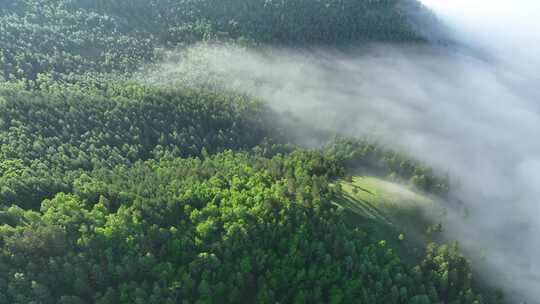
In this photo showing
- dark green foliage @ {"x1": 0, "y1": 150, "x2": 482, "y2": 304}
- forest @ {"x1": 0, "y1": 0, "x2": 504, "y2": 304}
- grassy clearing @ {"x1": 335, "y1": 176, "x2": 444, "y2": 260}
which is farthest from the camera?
grassy clearing @ {"x1": 335, "y1": 176, "x2": 444, "y2": 260}

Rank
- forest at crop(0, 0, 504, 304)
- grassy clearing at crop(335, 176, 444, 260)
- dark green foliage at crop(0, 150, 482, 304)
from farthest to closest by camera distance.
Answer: grassy clearing at crop(335, 176, 444, 260)
forest at crop(0, 0, 504, 304)
dark green foliage at crop(0, 150, 482, 304)

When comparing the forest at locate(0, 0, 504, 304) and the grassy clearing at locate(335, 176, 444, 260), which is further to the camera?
the grassy clearing at locate(335, 176, 444, 260)

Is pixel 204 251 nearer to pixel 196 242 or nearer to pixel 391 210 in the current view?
pixel 196 242

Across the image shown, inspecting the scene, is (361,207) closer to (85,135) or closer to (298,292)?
(298,292)

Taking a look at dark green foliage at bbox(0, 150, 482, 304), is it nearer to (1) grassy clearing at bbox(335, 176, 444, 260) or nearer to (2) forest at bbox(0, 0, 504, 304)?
(2) forest at bbox(0, 0, 504, 304)

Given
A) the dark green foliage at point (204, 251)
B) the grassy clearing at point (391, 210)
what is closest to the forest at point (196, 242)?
the dark green foliage at point (204, 251)

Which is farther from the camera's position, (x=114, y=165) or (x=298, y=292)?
(x=114, y=165)

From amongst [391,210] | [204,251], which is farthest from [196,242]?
[391,210]

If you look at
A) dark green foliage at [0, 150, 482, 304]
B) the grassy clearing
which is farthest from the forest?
the grassy clearing

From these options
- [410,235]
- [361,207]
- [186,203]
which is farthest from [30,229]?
[410,235]

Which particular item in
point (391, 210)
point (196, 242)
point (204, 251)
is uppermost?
point (196, 242)

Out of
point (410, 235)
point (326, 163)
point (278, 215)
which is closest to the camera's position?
point (278, 215)
